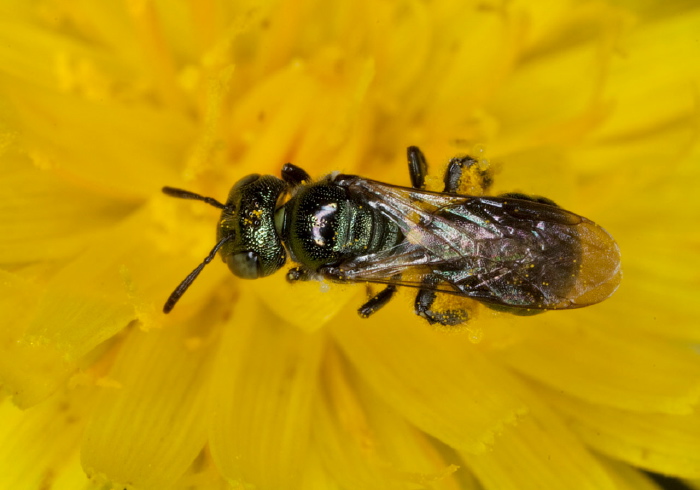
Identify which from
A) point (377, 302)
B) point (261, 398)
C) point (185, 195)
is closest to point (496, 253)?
point (377, 302)

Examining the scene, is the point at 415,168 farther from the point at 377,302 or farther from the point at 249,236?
the point at 249,236

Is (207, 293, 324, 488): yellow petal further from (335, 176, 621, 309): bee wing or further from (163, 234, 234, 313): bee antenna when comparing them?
(335, 176, 621, 309): bee wing

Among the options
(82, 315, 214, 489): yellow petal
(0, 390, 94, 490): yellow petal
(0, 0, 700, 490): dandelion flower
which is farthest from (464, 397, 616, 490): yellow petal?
(0, 390, 94, 490): yellow petal

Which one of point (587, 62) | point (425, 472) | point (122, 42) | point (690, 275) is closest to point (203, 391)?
point (425, 472)

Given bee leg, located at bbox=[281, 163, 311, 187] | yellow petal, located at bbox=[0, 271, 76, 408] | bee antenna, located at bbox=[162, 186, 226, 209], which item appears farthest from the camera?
bee leg, located at bbox=[281, 163, 311, 187]

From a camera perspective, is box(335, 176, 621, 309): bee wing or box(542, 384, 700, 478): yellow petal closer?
box(335, 176, 621, 309): bee wing

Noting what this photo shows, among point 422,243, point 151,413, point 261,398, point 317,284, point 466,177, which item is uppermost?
point 466,177
